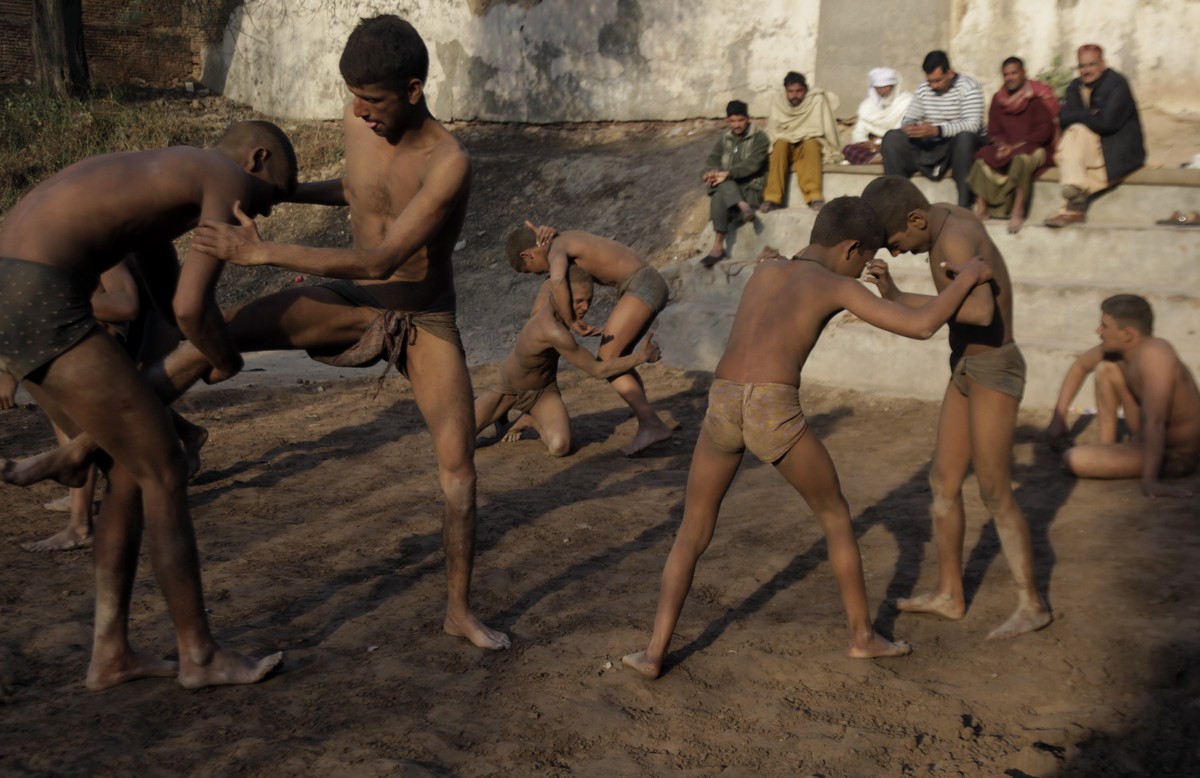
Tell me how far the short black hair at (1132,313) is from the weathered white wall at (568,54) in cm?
733

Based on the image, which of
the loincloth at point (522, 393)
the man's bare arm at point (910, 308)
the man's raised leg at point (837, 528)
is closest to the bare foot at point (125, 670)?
the man's raised leg at point (837, 528)

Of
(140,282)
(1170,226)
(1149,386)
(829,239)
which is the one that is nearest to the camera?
(829,239)

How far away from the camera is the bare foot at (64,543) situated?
5418mm

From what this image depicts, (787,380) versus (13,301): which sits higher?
(13,301)

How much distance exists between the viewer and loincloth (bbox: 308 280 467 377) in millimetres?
4188

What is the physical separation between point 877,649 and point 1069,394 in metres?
3.53

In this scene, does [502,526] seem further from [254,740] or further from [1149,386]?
[1149,386]

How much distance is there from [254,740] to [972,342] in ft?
9.69

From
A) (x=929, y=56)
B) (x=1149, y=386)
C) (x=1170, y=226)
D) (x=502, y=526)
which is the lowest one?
(x=502, y=526)

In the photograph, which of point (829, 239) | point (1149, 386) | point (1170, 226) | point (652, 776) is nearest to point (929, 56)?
point (1170, 226)

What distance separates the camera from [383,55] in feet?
12.7

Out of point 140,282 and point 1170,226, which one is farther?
point 1170,226

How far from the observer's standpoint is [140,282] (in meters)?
5.48

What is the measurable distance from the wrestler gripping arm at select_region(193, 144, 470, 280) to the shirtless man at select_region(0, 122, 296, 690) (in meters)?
0.11
